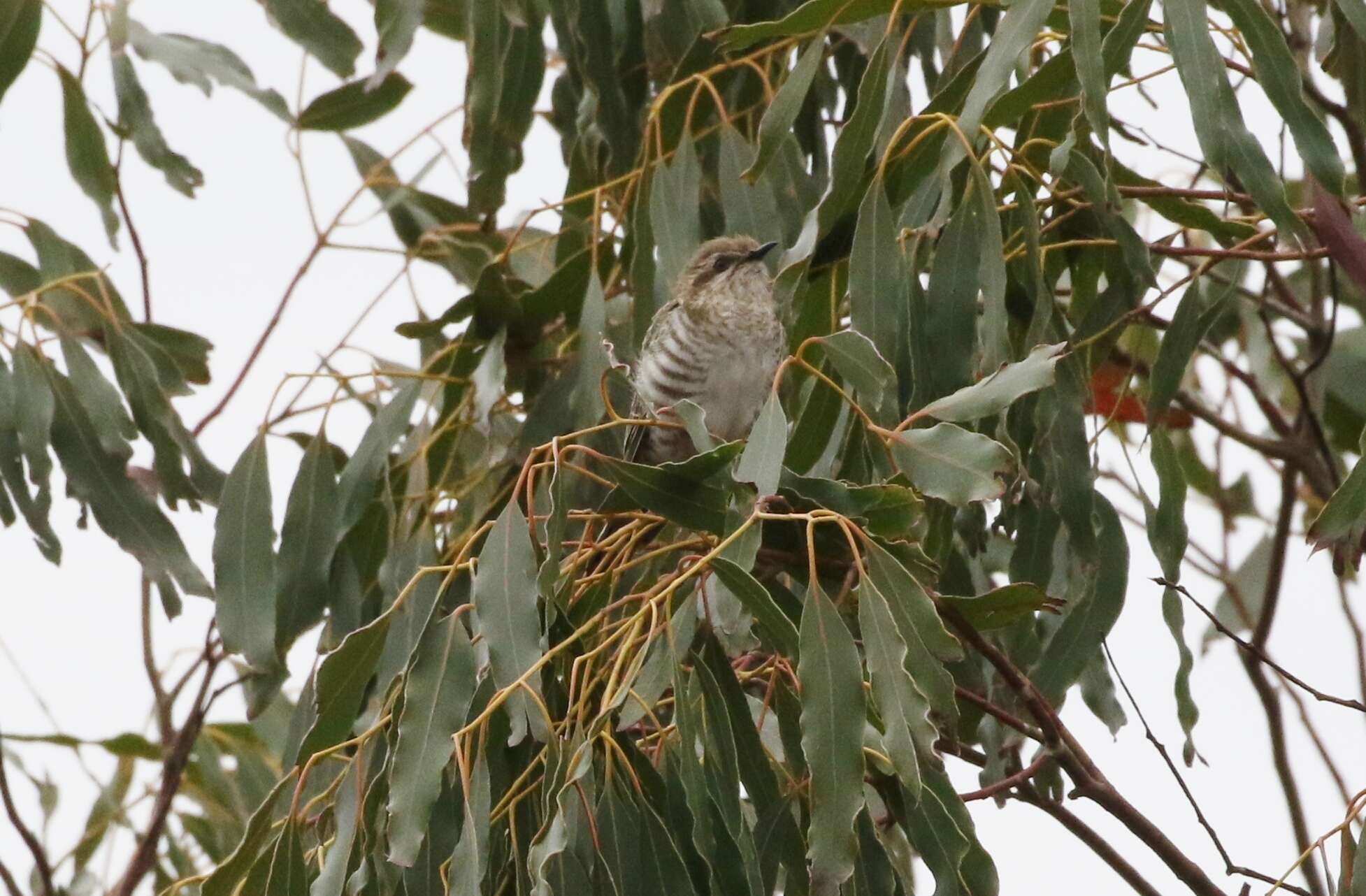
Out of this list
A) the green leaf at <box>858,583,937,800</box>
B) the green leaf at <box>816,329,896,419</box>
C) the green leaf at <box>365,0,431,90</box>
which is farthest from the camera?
the green leaf at <box>365,0,431,90</box>

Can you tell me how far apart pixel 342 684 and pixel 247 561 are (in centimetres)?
78

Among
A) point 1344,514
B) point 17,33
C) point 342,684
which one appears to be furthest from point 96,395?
point 1344,514

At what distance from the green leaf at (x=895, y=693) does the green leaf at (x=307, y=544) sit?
1.55 metres

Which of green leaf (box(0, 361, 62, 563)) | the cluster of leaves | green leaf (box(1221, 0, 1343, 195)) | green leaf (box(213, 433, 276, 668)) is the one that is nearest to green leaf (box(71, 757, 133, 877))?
the cluster of leaves

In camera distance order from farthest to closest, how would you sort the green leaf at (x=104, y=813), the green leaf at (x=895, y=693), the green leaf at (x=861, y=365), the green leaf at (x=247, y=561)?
the green leaf at (x=104, y=813), the green leaf at (x=247, y=561), the green leaf at (x=861, y=365), the green leaf at (x=895, y=693)

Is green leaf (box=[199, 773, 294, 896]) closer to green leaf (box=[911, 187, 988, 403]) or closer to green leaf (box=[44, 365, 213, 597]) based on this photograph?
green leaf (box=[44, 365, 213, 597])

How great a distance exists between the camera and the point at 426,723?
2.22 meters

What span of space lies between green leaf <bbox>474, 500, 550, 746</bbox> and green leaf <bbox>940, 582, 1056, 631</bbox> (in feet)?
1.91

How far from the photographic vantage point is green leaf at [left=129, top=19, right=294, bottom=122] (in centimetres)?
390

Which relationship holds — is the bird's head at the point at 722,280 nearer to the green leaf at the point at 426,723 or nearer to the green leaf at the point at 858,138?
the green leaf at the point at 858,138

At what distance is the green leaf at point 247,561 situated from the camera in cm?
316

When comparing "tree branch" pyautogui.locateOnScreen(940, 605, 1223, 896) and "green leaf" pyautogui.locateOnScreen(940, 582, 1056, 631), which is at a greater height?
"green leaf" pyautogui.locateOnScreen(940, 582, 1056, 631)

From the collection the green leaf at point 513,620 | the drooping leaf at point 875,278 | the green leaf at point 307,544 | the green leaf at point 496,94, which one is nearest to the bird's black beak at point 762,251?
the green leaf at point 496,94

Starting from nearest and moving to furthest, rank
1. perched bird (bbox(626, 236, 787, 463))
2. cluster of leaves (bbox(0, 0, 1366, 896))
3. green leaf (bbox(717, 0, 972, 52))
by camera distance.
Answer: cluster of leaves (bbox(0, 0, 1366, 896)) < green leaf (bbox(717, 0, 972, 52)) < perched bird (bbox(626, 236, 787, 463))
